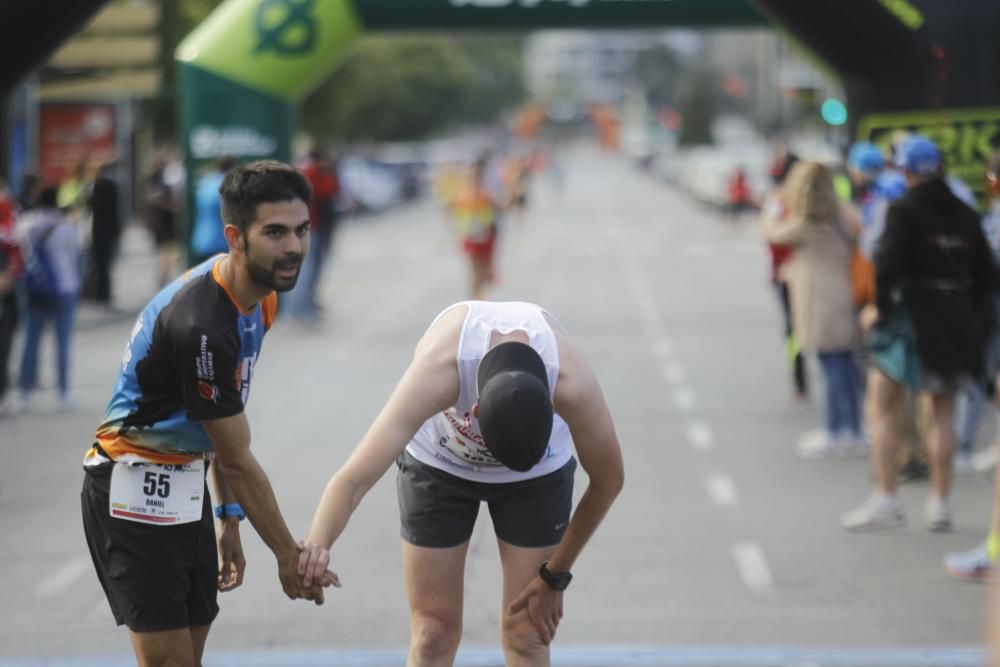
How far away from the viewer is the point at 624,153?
154m

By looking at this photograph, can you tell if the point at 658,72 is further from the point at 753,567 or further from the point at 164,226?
the point at 753,567

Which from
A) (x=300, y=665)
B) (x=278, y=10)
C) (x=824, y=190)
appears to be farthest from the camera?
(x=278, y=10)

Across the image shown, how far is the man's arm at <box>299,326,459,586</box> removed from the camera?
4141mm

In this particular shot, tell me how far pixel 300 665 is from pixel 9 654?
1166 millimetres

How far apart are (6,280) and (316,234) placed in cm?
718

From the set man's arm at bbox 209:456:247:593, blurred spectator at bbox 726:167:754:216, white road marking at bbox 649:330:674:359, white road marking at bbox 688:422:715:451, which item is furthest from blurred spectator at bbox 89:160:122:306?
blurred spectator at bbox 726:167:754:216

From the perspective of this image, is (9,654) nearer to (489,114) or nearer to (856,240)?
(856,240)

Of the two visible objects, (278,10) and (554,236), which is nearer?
(278,10)

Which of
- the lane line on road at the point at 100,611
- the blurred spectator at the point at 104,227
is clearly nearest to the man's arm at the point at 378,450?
the lane line on road at the point at 100,611

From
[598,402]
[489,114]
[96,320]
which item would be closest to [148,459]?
[598,402]

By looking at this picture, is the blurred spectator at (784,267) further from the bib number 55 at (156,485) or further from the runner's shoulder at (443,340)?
the bib number 55 at (156,485)

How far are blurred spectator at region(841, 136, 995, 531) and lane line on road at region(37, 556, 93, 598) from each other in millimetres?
3834

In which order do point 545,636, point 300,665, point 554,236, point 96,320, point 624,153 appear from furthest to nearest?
point 624,153, point 554,236, point 96,320, point 300,665, point 545,636

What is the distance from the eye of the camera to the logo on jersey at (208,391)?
403 cm
